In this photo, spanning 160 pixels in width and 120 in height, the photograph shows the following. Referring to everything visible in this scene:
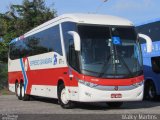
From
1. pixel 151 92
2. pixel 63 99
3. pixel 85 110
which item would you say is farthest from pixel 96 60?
pixel 151 92

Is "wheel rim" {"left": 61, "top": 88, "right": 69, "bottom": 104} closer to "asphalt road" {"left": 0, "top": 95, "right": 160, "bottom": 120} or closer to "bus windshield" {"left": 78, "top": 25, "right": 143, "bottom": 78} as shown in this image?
"asphalt road" {"left": 0, "top": 95, "right": 160, "bottom": 120}

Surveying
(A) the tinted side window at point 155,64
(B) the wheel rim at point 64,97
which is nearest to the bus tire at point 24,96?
(A) the tinted side window at point 155,64

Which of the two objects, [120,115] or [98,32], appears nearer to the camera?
[120,115]

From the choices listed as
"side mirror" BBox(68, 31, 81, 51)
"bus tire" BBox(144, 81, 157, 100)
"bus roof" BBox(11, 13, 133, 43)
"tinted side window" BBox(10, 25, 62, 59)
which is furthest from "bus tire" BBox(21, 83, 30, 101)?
"side mirror" BBox(68, 31, 81, 51)

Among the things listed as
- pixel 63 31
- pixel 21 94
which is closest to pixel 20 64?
pixel 21 94

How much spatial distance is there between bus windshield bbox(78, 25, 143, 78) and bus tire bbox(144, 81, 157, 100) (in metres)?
6.51

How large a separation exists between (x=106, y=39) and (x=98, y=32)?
1.25 feet

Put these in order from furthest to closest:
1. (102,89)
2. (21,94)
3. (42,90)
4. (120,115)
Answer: (21,94) < (42,90) < (102,89) < (120,115)

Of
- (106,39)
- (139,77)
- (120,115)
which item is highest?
(106,39)

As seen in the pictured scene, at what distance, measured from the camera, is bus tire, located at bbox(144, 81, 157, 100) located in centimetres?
2402

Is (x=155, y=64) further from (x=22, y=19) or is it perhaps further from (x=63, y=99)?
(x=22, y=19)

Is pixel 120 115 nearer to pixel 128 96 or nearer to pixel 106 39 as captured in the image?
pixel 128 96

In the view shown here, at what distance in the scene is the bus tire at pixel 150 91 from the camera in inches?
946

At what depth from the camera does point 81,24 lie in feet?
57.8
